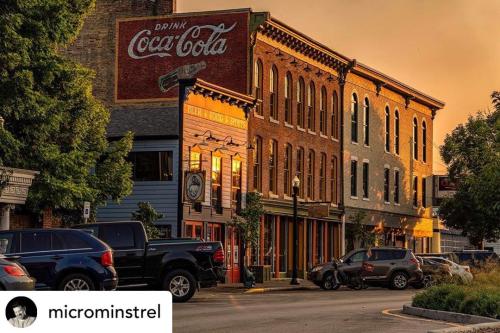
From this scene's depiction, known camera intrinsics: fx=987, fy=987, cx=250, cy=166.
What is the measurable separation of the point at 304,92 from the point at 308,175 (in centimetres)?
424

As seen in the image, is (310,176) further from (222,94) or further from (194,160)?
(194,160)

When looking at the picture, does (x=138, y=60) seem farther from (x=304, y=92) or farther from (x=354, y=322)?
(x=354, y=322)

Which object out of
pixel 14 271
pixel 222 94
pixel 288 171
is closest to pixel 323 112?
pixel 288 171

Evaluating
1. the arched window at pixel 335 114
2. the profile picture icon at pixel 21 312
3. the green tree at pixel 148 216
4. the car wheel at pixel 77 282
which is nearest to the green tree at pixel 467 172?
the arched window at pixel 335 114

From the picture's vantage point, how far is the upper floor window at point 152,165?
3856 centimetres

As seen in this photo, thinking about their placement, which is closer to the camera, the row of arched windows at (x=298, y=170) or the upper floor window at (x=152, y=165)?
the upper floor window at (x=152, y=165)

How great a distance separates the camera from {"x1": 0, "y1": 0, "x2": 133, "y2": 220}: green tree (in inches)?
1061

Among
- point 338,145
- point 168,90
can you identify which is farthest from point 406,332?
point 338,145

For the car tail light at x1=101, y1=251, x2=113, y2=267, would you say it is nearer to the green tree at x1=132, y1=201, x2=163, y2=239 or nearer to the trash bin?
the green tree at x1=132, y1=201, x2=163, y2=239

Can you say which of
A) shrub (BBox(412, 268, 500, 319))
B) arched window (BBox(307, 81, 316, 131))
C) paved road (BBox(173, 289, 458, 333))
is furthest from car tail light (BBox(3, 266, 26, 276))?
arched window (BBox(307, 81, 316, 131))

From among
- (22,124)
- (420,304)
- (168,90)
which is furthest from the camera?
(168,90)

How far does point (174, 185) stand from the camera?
3844 centimetres

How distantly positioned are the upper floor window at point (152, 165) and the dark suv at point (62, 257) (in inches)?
726

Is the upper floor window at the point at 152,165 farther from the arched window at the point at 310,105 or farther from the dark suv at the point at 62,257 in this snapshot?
the dark suv at the point at 62,257
